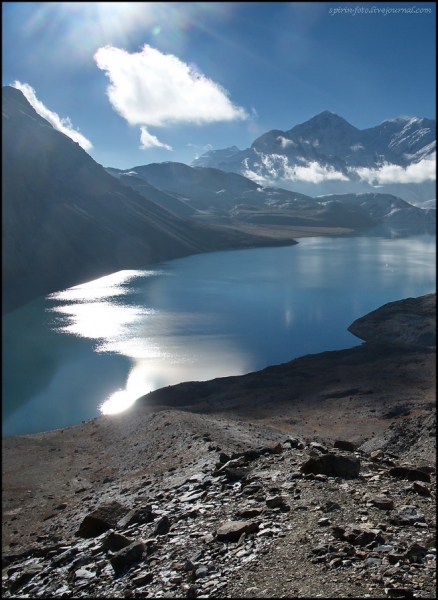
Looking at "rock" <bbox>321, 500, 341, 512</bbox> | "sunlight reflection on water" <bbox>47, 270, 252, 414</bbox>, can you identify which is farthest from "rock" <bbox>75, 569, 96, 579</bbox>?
"sunlight reflection on water" <bbox>47, 270, 252, 414</bbox>

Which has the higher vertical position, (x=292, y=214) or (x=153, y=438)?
(x=292, y=214)

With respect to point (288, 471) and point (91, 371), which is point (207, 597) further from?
point (91, 371)

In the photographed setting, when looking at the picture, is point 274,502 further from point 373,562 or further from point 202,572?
point 373,562

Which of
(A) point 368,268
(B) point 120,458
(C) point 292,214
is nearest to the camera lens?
(B) point 120,458

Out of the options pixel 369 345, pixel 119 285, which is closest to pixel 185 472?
pixel 369 345

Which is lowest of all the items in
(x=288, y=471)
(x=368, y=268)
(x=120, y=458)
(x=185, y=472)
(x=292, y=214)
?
(x=120, y=458)

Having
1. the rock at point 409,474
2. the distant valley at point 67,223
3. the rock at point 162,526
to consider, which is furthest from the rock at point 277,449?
the distant valley at point 67,223

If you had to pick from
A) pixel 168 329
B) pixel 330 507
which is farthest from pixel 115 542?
pixel 168 329
